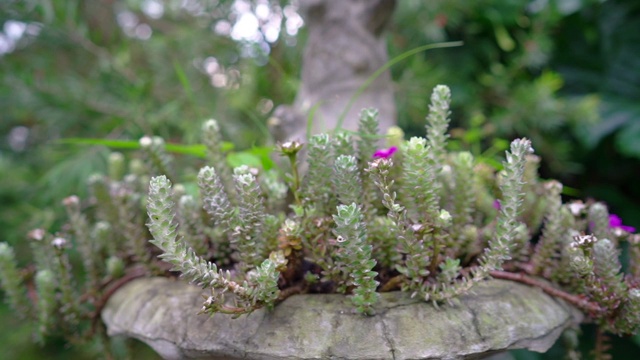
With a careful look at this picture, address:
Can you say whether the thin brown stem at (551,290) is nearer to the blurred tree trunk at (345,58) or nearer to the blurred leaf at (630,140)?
the blurred tree trunk at (345,58)

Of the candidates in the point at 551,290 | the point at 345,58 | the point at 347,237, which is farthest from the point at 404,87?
the point at 347,237

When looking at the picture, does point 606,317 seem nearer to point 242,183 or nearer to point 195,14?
point 242,183

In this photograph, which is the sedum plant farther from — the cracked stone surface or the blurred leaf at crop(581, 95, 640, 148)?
the blurred leaf at crop(581, 95, 640, 148)

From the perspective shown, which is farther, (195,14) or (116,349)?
(195,14)

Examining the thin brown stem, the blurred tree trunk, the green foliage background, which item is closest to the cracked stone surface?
the thin brown stem

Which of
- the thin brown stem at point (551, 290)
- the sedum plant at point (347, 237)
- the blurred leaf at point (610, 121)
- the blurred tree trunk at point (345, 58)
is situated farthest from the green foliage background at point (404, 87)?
the thin brown stem at point (551, 290)

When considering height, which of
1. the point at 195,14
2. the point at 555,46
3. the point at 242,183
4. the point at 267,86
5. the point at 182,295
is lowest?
the point at 182,295

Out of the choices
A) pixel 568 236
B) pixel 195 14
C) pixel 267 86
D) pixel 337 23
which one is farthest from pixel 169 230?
pixel 195 14
